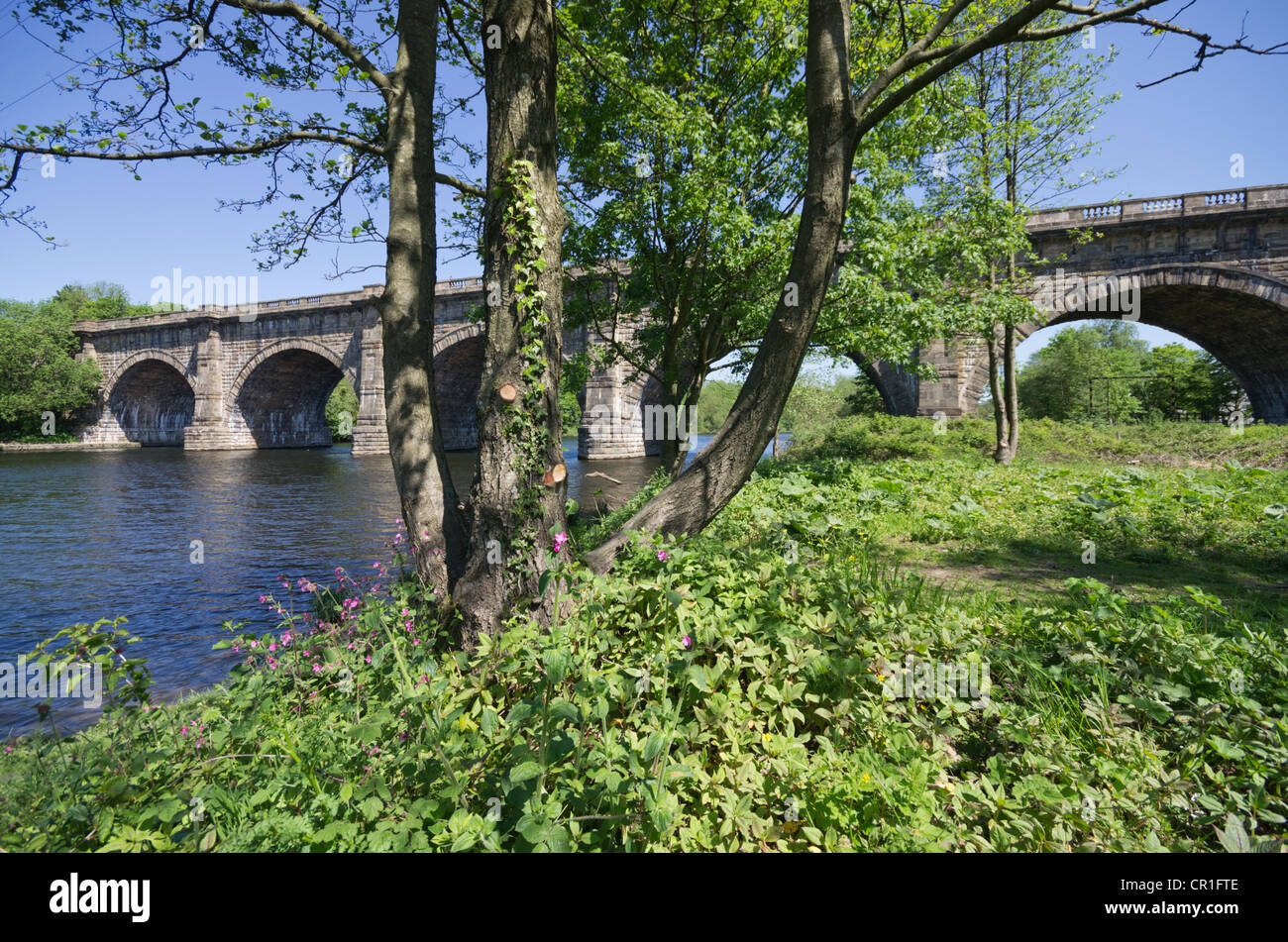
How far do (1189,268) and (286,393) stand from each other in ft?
202

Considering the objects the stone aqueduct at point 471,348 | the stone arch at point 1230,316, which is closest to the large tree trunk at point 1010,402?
the stone aqueduct at point 471,348

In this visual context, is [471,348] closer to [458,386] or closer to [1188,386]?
[458,386]

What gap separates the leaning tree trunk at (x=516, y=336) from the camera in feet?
12.8

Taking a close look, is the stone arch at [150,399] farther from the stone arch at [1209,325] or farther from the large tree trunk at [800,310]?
the large tree trunk at [800,310]

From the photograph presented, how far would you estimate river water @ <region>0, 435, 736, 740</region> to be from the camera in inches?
272

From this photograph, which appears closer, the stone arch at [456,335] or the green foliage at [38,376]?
the stone arch at [456,335]

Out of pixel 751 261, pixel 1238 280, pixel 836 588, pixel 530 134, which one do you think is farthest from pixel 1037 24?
pixel 836 588

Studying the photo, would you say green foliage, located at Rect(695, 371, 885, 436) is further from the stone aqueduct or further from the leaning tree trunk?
the leaning tree trunk

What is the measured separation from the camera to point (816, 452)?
16.7 m

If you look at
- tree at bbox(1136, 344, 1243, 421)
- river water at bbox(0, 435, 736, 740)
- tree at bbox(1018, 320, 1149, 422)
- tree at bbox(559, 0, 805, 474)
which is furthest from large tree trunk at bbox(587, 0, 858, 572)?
tree at bbox(1136, 344, 1243, 421)

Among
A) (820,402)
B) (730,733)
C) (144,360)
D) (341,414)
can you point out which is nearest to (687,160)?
(730,733)

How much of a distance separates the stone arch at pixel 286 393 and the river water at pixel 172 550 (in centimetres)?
2198

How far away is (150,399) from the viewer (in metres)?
55.7

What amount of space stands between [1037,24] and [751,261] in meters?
11.2
